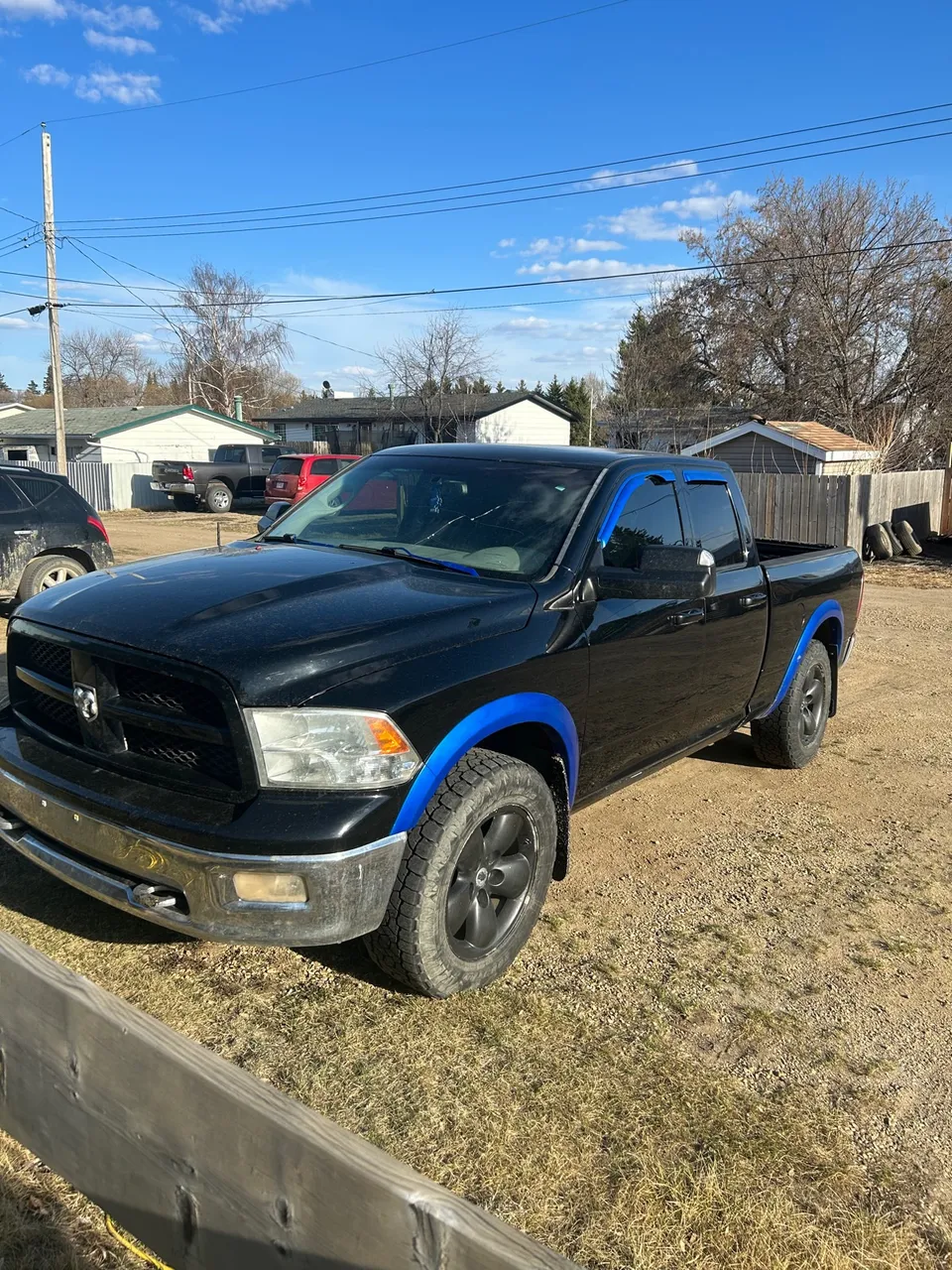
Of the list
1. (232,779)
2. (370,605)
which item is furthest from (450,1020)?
(370,605)

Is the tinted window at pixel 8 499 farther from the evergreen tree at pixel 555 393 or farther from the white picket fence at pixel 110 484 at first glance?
the evergreen tree at pixel 555 393

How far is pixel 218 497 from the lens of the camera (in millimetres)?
29391

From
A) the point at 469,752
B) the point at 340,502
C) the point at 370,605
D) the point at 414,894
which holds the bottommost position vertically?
the point at 414,894

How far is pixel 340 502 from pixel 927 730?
4.64m

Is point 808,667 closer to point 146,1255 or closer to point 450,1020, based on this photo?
point 450,1020

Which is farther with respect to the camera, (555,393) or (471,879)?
(555,393)

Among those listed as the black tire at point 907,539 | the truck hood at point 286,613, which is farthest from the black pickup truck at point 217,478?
the truck hood at point 286,613

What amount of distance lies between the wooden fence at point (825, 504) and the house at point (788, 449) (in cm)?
405

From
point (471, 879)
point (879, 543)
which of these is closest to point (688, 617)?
point (471, 879)

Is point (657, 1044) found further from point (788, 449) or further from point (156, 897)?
point (788, 449)

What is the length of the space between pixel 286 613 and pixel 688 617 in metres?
2.07

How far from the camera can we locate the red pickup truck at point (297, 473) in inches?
986

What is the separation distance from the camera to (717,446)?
24875 mm

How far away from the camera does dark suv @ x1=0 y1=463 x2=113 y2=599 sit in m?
9.16
